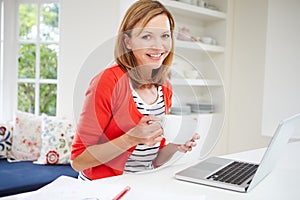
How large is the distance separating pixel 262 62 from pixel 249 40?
270mm

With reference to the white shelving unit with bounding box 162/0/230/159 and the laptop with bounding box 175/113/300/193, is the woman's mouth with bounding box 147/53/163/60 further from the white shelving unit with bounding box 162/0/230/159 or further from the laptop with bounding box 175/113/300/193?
the white shelving unit with bounding box 162/0/230/159

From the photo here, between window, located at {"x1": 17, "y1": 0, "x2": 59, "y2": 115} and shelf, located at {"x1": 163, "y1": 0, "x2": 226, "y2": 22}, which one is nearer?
shelf, located at {"x1": 163, "y1": 0, "x2": 226, "y2": 22}

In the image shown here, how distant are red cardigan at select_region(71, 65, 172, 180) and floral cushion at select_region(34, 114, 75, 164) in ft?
5.18

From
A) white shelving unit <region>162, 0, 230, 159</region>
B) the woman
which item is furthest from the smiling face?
white shelving unit <region>162, 0, 230, 159</region>

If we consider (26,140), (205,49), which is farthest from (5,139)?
(205,49)

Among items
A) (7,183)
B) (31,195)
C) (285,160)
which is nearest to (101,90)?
(31,195)

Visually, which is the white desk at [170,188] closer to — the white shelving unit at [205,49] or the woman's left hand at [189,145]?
the woman's left hand at [189,145]

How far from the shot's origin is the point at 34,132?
2.72m

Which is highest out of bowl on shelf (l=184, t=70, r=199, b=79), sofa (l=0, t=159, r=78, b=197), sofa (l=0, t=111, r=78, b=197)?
bowl on shelf (l=184, t=70, r=199, b=79)

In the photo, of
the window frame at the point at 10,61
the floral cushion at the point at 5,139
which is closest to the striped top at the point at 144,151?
the floral cushion at the point at 5,139

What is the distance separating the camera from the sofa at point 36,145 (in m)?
2.50

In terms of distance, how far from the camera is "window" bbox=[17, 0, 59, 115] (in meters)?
3.18

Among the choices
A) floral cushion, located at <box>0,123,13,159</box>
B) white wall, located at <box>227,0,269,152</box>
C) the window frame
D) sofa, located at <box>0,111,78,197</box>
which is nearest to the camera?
sofa, located at <box>0,111,78,197</box>

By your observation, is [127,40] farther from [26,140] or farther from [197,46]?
[197,46]
